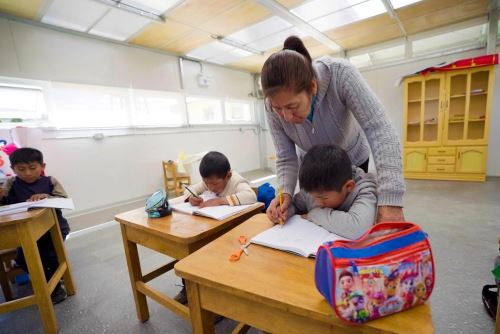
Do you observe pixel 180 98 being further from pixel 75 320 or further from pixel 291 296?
pixel 291 296

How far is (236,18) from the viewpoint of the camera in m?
3.08

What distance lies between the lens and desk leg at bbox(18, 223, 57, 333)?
116 centimetres

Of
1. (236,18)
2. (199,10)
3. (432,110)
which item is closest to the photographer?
(199,10)

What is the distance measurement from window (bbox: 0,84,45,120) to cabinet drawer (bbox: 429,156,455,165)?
5832 millimetres

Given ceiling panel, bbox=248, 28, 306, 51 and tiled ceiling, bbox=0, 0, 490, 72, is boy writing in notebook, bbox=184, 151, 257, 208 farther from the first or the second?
ceiling panel, bbox=248, 28, 306, 51

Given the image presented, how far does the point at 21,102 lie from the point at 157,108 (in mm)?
1744

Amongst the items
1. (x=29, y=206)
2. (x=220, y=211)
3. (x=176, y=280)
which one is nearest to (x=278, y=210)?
(x=220, y=211)

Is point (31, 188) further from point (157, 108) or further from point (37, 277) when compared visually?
point (157, 108)

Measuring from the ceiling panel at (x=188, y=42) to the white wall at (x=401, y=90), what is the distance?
3237 millimetres

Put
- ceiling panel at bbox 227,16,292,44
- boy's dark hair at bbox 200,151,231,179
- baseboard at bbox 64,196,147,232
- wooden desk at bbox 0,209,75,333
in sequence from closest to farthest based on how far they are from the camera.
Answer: wooden desk at bbox 0,209,75,333
boy's dark hair at bbox 200,151,231,179
baseboard at bbox 64,196,147,232
ceiling panel at bbox 227,16,292,44

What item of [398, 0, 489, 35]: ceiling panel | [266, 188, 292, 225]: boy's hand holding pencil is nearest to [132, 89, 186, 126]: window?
[266, 188, 292, 225]: boy's hand holding pencil

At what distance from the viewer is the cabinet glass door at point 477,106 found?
12.5ft

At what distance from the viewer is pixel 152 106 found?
161 inches

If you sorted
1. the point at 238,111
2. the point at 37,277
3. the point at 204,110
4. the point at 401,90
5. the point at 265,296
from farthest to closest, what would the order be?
1. the point at 238,111
2. the point at 204,110
3. the point at 401,90
4. the point at 37,277
5. the point at 265,296
